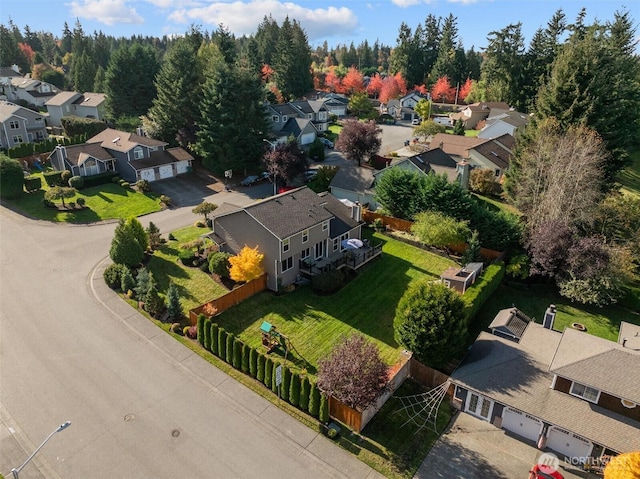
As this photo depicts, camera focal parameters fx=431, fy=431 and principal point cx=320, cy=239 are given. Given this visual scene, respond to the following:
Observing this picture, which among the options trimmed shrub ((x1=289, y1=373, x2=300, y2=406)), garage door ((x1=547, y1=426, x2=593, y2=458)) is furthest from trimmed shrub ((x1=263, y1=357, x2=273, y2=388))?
garage door ((x1=547, y1=426, x2=593, y2=458))

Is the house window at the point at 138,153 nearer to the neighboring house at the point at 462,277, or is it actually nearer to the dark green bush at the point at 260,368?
the dark green bush at the point at 260,368

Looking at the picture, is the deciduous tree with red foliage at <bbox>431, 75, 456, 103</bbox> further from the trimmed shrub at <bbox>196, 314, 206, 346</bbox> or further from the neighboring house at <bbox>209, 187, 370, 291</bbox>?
the trimmed shrub at <bbox>196, 314, 206, 346</bbox>

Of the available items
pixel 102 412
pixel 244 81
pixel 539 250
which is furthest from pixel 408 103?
pixel 102 412

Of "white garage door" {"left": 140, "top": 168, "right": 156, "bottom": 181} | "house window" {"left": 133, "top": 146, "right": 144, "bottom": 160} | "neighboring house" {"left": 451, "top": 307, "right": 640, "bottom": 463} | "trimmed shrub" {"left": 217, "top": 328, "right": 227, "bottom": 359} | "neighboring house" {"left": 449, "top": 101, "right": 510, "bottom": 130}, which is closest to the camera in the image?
"neighboring house" {"left": 451, "top": 307, "right": 640, "bottom": 463}

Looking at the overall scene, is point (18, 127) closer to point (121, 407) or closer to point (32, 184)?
point (32, 184)

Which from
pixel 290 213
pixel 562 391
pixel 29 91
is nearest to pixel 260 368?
pixel 290 213

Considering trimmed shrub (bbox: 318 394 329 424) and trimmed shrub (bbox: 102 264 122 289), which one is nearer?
trimmed shrub (bbox: 318 394 329 424)

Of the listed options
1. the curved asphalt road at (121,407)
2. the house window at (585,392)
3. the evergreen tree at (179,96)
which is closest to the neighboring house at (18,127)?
the evergreen tree at (179,96)

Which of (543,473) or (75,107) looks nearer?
(543,473)
